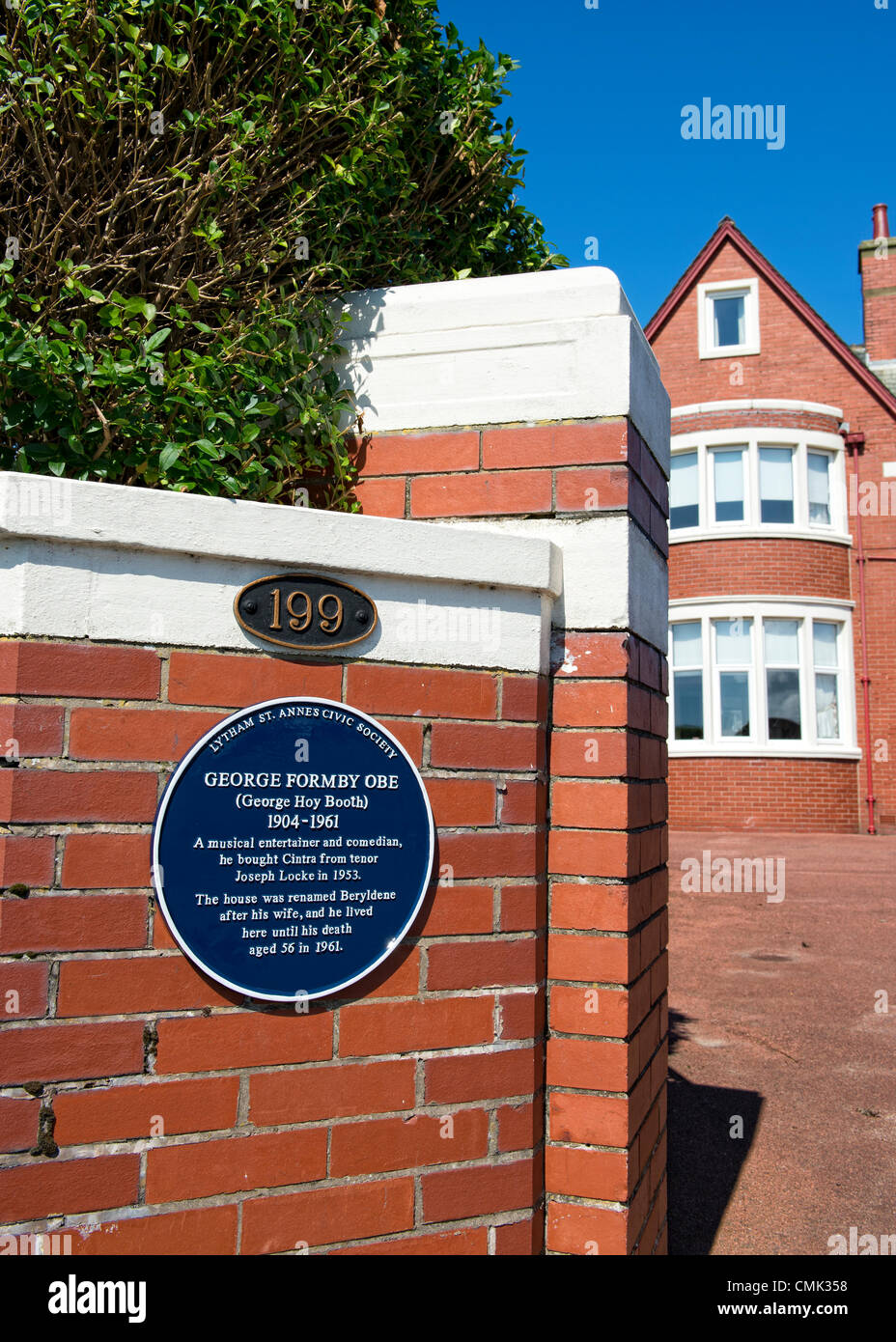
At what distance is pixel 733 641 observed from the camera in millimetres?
17219

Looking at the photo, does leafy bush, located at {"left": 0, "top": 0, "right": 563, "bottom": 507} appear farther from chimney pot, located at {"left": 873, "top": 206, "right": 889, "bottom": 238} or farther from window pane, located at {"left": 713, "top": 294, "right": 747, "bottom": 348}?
chimney pot, located at {"left": 873, "top": 206, "right": 889, "bottom": 238}

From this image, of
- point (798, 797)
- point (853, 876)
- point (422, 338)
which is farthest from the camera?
point (798, 797)

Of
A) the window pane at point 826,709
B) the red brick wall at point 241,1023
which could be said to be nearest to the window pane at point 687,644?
the window pane at point 826,709

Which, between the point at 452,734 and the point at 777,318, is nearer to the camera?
the point at 452,734

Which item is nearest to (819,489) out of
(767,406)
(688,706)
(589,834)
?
(767,406)

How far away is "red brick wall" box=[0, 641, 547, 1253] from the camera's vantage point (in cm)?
208

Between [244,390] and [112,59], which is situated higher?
[112,59]

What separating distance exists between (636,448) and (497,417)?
1.31 ft

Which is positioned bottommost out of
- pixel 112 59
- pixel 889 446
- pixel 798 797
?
pixel 798 797

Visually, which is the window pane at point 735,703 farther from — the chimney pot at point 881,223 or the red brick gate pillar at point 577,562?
the red brick gate pillar at point 577,562

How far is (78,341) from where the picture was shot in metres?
2.36

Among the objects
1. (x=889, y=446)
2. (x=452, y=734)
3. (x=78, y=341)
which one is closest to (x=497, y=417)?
(x=452, y=734)
